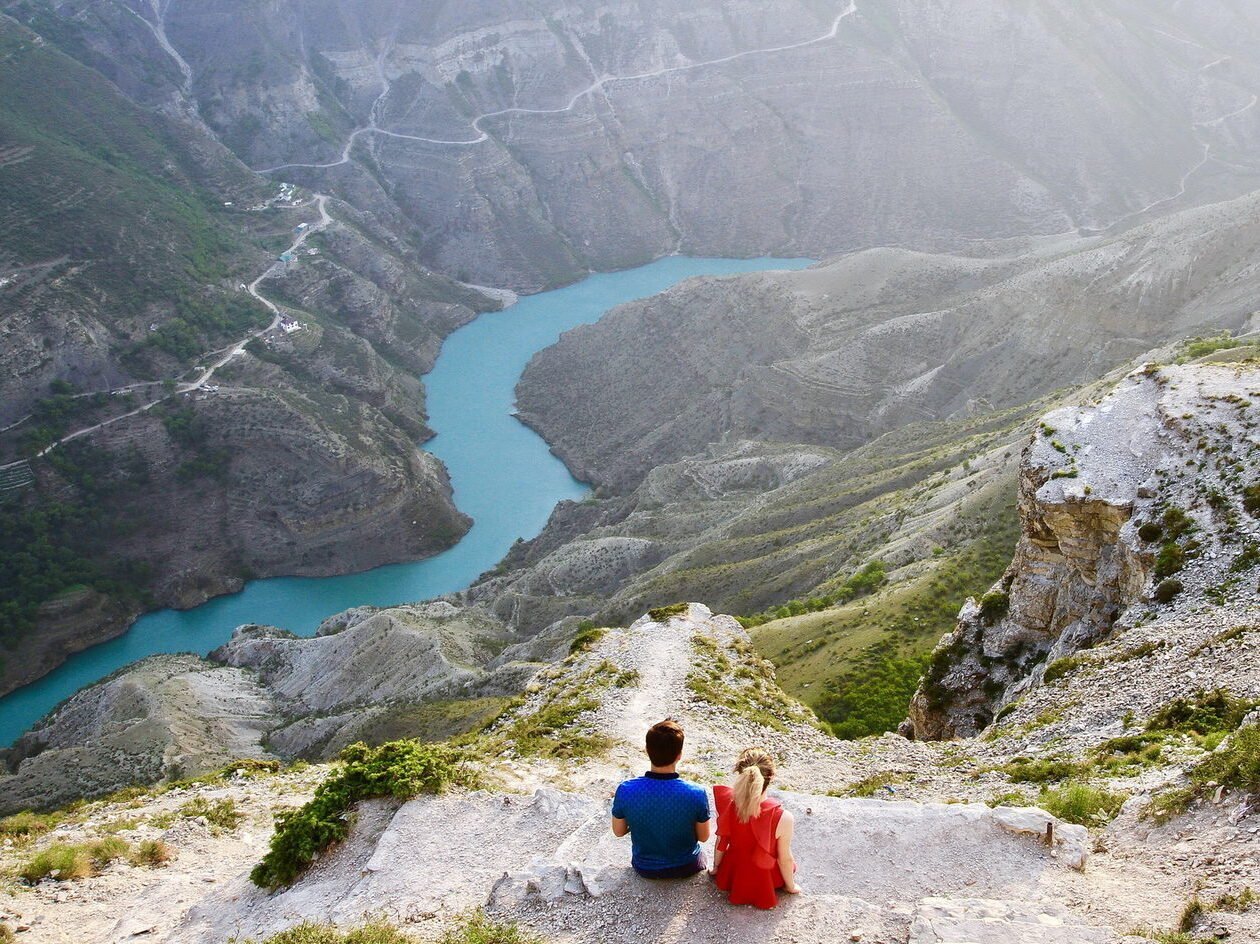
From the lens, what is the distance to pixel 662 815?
1041 centimetres

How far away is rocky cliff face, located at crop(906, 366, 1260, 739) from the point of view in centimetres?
1838

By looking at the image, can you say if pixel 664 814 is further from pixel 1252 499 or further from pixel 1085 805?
pixel 1252 499

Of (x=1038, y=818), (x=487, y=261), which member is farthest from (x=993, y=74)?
(x=1038, y=818)

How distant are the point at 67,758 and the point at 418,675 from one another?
44.8 ft

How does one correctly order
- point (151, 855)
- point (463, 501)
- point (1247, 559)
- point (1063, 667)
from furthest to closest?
point (463, 501)
point (1063, 667)
point (1247, 559)
point (151, 855)

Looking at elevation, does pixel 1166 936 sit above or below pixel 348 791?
below

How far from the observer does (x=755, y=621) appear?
37188mm

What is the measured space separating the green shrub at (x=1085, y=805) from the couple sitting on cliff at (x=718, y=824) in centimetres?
476

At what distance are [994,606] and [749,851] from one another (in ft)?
49.6

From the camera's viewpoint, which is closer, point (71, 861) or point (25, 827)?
point (71, 861)

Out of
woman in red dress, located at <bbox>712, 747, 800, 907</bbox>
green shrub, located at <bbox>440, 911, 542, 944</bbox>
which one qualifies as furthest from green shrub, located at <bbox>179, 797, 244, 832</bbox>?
woman in red dress, located at <bbox>712, 747, 800, 907</bbox>

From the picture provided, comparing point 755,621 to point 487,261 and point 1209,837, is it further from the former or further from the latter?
point 487,261

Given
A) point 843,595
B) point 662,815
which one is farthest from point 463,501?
point 662,815

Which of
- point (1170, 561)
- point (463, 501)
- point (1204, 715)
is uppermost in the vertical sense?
point (463, 501)
